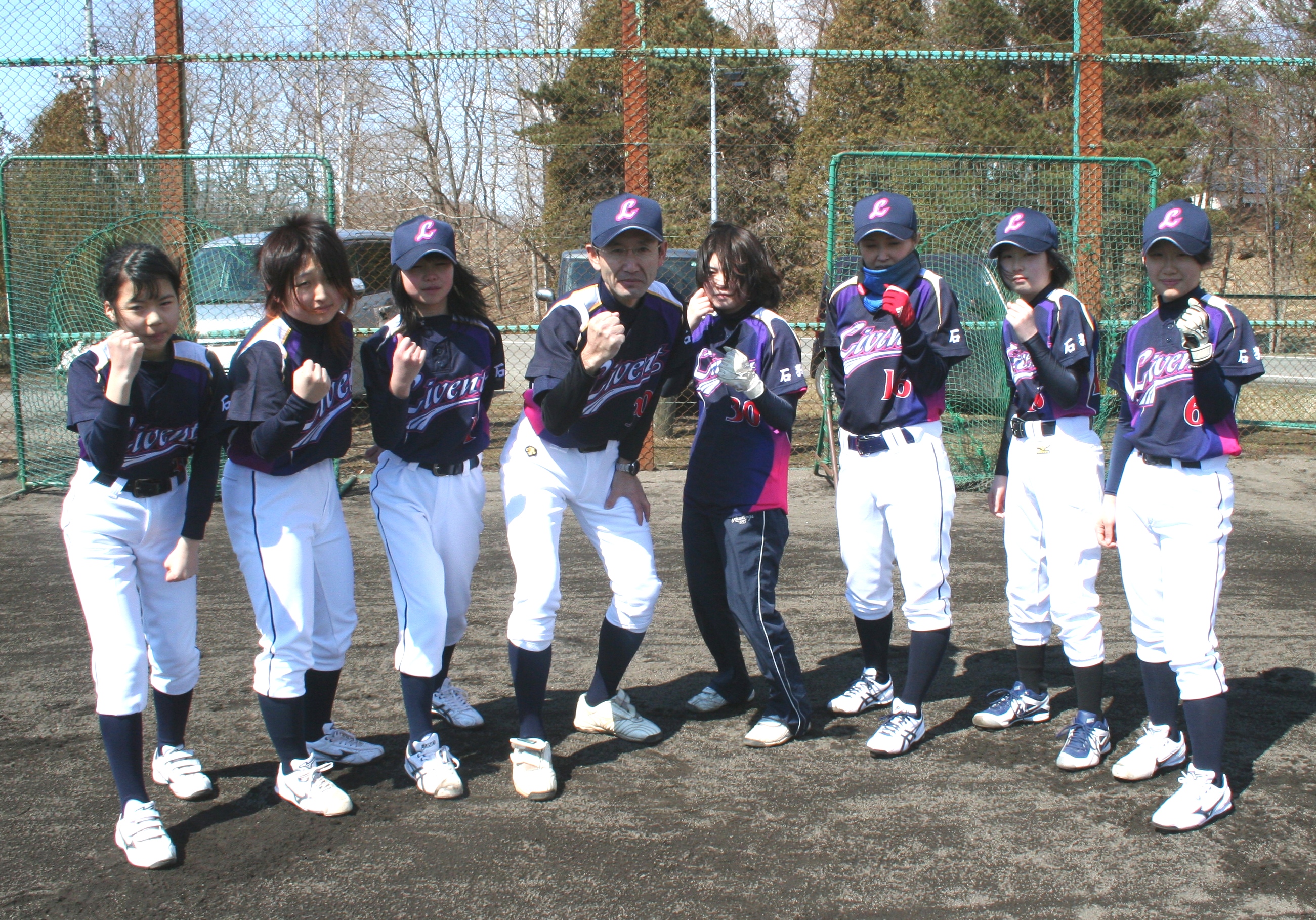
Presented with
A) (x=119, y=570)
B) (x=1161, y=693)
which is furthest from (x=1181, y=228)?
(x=119, y=570)

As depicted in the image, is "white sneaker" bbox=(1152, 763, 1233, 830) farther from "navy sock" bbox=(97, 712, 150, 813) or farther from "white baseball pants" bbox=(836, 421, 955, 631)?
"navy sock" bbox=(97, 712, 150, 813)

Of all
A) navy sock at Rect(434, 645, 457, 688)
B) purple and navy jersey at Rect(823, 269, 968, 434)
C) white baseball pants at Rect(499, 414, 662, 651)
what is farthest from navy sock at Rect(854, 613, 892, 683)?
navy sock at Rect(434, 645, 457, 688)

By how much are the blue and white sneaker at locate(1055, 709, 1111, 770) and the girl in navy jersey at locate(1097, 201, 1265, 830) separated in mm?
130

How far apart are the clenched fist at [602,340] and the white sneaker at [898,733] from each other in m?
1.59

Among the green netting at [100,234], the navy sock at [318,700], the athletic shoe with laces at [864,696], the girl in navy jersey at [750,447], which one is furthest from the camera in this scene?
the green netting at [100,234]

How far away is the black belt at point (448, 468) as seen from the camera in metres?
3.31

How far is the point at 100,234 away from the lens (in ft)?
25.0

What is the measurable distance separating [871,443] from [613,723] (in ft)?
4.41

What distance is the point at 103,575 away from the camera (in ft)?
9.56

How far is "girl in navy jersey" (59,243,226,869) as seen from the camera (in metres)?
2.85

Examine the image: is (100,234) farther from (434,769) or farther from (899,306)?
(899,306)

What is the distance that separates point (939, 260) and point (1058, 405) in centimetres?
491

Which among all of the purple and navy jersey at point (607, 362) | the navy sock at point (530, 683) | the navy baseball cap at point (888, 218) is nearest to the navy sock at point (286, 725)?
the navy sock at point (530, 683)

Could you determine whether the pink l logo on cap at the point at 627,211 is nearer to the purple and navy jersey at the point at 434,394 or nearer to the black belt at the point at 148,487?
the purple and navy jersey at the point at 434,394
